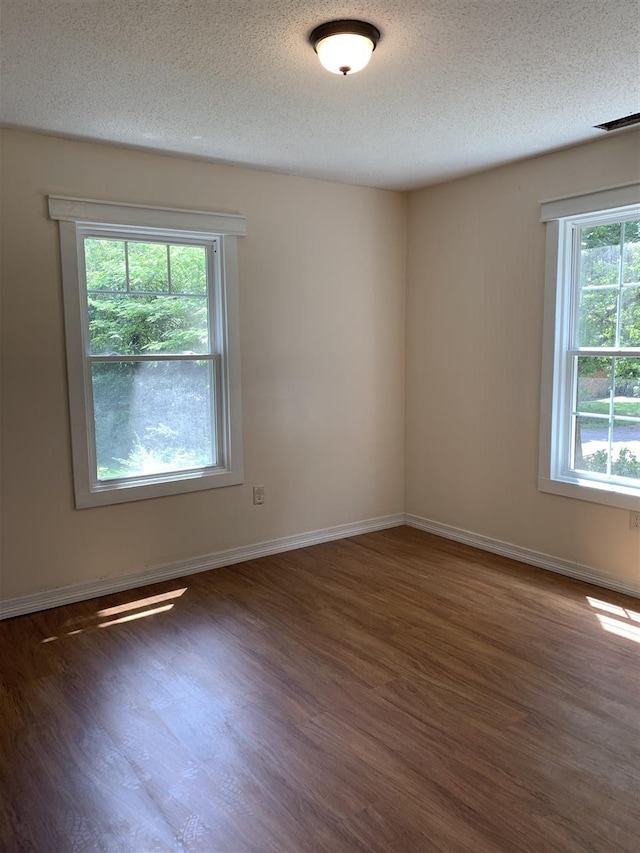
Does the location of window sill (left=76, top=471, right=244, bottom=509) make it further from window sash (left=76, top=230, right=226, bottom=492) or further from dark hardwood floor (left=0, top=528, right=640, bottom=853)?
dark hardwood floor (left=0, top=528, right=640, bottom=853)

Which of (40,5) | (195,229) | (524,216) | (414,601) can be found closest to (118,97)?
(40,5)

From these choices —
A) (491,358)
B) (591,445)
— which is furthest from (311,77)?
(591,445)

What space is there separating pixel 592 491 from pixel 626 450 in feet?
0.97

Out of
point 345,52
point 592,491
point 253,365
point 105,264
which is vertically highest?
point 345,52

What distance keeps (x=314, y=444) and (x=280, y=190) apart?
171cm

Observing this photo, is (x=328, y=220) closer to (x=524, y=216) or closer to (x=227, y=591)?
(x=524, y=216)

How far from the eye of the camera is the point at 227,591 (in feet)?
11.7

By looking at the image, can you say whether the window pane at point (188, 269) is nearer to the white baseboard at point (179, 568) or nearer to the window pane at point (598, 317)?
the white baseboard at point (179, 568)

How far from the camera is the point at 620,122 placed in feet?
10.2

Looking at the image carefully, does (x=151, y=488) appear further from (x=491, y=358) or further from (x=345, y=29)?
(x=345, y=29)

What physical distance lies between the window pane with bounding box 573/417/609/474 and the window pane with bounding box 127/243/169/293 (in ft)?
8.57

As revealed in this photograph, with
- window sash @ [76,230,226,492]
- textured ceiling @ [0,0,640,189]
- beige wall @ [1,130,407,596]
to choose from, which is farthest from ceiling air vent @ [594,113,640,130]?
window sash @ [76,230,226,492]

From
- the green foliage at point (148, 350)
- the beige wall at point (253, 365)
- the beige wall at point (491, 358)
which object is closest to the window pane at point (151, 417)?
the green foliage at point (148, 350)

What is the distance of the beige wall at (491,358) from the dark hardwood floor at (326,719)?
1.47 ft
